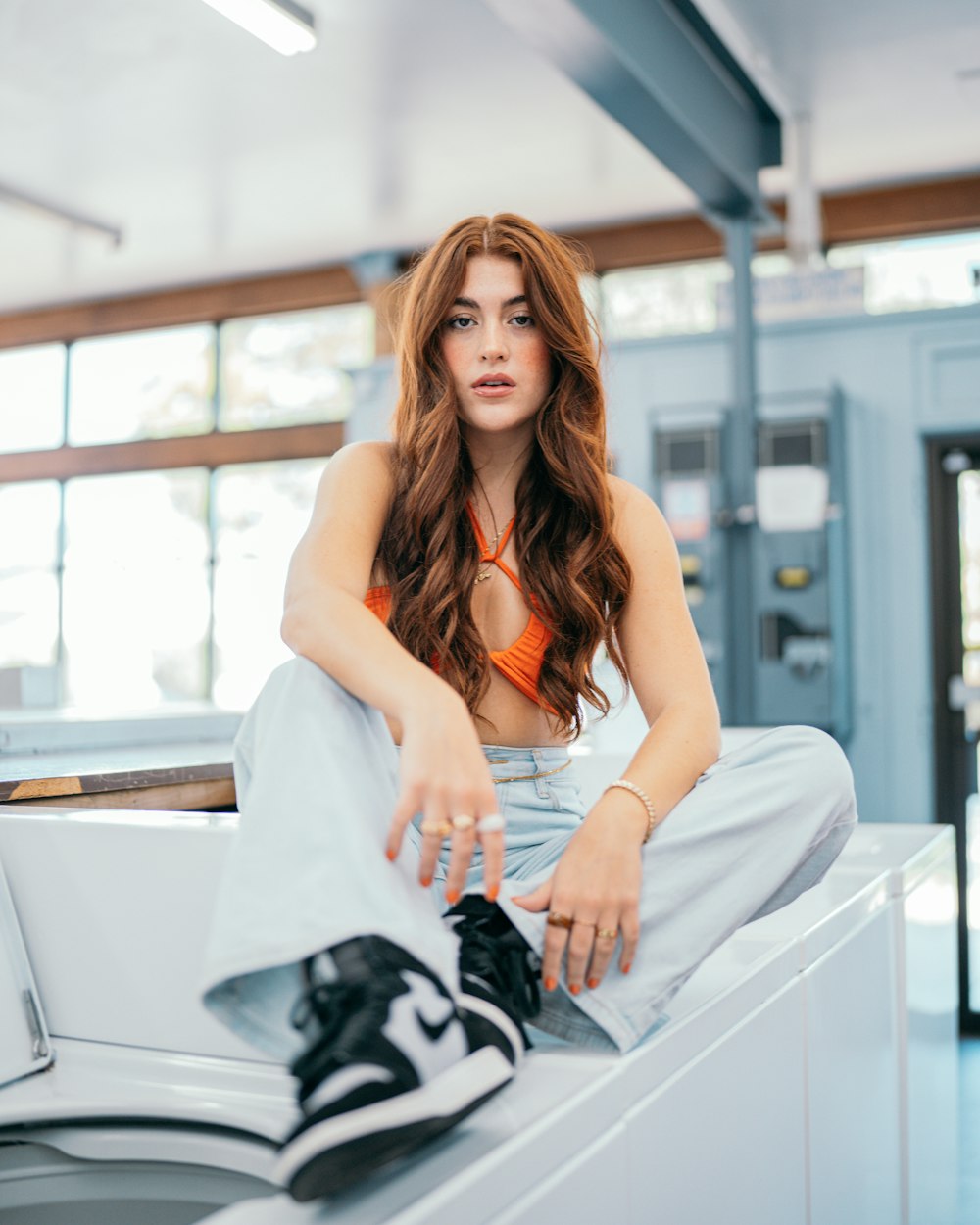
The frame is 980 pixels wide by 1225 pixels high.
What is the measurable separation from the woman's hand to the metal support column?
368 centimetres

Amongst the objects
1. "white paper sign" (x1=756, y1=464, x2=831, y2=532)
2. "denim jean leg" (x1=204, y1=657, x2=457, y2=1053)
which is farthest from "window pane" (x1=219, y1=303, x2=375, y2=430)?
"denim jean leg" (x1=204, y1=657, x2=457, y2=1053)

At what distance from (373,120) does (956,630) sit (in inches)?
117

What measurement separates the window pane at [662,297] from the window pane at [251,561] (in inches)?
74.7

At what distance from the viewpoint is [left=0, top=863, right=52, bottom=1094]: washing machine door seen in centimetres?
114

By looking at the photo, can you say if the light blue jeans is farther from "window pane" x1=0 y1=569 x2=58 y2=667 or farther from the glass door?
"window pane" x1=0 y1=569 x2=58 y2=667

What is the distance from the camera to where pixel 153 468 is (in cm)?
739

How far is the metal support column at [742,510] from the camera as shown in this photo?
4.50 m

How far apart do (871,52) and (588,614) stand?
12.8 feet

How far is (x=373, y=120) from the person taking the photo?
500 centimetres

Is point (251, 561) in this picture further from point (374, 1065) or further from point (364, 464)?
point (374, 1065)

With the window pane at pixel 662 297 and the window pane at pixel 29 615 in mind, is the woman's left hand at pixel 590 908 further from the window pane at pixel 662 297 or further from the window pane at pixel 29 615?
the window pane at pixel 29 615

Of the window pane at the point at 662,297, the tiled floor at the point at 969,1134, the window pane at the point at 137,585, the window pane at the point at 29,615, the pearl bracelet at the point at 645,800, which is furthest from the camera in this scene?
the window pane at the point at 29,615

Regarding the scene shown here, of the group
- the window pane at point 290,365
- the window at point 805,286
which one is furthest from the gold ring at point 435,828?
the window pane at point 290,365

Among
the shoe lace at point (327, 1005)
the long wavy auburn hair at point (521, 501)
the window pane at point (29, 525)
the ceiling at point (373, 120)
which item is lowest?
the shoe lace at point (327, 1005)
